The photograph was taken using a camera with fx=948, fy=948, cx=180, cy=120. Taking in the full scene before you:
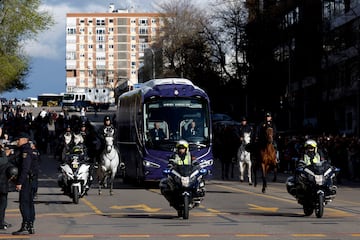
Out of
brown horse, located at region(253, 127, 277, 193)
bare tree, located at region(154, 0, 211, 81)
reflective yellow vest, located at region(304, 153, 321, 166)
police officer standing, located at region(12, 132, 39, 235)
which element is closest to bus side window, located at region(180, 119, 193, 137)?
brown horse, located at region(253, 127, 277, 193)

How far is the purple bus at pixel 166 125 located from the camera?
31.2m

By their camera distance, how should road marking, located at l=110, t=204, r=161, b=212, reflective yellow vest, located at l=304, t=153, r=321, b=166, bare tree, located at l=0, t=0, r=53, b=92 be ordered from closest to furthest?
reflective yellow vest, located at l=304, t=153, r=321, b=166 → road marking, located at l=110, t=204, r=161, b=212 → bare tree, located at l=0, t=0, r=53, b=92

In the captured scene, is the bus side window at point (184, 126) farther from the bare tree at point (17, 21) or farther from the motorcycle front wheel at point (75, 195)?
the bare tree at point (17, 21)

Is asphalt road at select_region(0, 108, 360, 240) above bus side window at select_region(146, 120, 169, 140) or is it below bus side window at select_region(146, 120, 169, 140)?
below

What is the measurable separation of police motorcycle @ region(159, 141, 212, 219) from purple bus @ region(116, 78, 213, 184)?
34.0 ft

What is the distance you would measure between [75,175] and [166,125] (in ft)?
24.1

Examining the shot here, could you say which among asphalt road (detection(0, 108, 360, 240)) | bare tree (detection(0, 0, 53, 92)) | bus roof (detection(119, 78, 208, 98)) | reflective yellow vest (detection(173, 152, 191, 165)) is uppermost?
bare tree (detection(0, 0, 53, 92))

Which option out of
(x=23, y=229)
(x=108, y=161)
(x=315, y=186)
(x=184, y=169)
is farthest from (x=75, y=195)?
(x=315, y=186)

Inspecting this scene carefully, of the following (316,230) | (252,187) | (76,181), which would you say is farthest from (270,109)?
(316,230)

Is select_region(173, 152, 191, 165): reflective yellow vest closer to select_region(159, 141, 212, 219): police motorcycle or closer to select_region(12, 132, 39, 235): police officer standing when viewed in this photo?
select_region(159, 141, 212, 219): police motorcycle

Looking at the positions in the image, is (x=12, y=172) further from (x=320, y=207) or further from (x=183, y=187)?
(x=320, y=207)

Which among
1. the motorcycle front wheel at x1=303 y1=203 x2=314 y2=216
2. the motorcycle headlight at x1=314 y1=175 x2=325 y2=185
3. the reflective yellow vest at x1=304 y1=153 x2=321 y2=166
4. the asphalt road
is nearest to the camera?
the asphalt road

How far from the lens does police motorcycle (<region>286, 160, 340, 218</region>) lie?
1970 cm

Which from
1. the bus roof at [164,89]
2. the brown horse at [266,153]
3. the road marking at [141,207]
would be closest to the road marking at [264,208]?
the road marking at [141,207]
